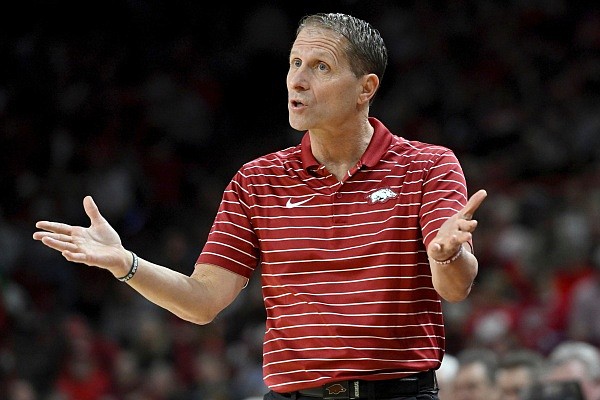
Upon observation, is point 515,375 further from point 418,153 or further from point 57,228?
point 57,228

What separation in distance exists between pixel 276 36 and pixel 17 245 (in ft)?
11.9

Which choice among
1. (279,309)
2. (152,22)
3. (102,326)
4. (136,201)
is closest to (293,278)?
(279,309)

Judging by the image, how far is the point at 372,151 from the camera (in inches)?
135

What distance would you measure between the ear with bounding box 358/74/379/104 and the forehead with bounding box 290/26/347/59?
0.34ft

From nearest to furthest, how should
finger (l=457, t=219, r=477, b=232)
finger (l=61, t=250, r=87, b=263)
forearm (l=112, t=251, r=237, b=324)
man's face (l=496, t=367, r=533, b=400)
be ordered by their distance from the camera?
finger (l=457, t=219, r=477, b=232)
finger (l=61, t=250, r=87, b=263)
forearm (l=112, t=251, r=237, b=324)
man's face (l=496, t=367, r=533, b=400)

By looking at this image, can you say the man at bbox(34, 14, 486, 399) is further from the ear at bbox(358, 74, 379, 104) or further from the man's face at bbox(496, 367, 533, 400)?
the man's face at bbox(496, 367, 533, 400)

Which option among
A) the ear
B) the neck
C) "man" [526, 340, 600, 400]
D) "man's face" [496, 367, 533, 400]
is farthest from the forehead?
"man's face" [496, 367, 533, 400]

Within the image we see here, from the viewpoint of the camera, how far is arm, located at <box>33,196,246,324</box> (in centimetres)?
314

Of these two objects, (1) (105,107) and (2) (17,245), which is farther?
(1) (105,107)

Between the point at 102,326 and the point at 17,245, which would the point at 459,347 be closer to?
the point at 102,326

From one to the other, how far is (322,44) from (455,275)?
2.67 feet

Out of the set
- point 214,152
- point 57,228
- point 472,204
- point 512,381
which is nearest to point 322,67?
point 472,204

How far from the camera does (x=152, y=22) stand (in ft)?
39.6

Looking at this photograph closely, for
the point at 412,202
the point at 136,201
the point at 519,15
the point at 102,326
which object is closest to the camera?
the point at 412,202
